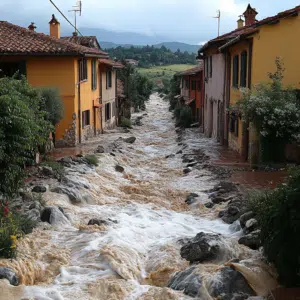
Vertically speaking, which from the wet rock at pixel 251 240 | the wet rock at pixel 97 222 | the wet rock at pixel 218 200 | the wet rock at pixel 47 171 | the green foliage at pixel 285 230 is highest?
the green foliage at pixel 285 230

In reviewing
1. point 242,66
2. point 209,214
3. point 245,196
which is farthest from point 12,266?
point 242,66

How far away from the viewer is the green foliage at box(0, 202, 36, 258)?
10094 millimetres

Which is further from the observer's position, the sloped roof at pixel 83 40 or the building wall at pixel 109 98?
the sloped roof at pixel 83 40

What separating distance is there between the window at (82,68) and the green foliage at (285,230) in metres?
18.6

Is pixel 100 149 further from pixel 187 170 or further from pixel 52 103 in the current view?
pixel 187 170

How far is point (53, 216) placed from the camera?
517 inches

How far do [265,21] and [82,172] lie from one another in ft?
30.2

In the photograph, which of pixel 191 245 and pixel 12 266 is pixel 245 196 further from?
pixel 12 266

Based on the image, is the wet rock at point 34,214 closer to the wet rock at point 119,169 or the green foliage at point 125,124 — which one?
the wet rock at point 119,169

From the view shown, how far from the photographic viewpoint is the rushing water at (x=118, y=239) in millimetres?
9547

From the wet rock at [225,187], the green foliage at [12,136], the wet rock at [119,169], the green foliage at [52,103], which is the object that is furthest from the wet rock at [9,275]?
the green foliage at [52,103]

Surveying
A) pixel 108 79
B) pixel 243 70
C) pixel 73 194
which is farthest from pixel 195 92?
pixel 73 194

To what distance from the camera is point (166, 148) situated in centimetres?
2930

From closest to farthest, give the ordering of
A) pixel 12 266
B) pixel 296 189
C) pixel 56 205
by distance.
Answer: pixel 296 189 < pixel 12 266 < pixel 56 205
